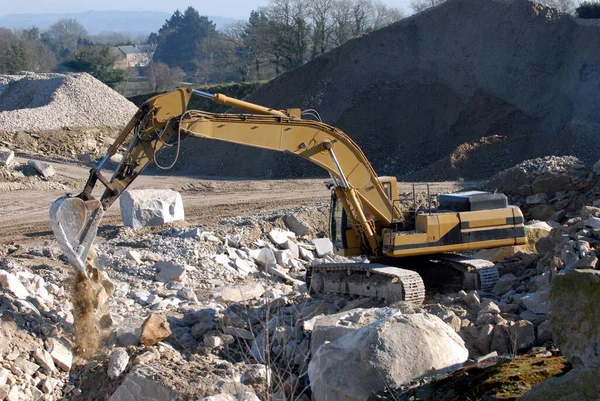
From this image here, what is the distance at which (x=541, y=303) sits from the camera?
9203 millimetres

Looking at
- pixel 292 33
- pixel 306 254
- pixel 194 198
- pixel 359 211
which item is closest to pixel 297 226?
pixel 306 254

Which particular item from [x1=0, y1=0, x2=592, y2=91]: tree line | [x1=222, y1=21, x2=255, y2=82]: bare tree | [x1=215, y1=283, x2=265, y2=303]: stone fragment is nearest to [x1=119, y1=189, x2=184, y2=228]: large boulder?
[x1=215, y1=283, x2=265, y2=303]: stone fragment

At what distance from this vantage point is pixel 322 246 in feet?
54.1

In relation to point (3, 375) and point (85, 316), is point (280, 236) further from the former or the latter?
point (3, 375)

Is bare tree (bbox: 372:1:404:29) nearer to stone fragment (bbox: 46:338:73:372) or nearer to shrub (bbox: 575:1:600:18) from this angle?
shrub (bbox: 575:1:600:18)

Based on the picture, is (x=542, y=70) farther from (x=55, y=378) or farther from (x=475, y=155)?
(x=55, y=378)

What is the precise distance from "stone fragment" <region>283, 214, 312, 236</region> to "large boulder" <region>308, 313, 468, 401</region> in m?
10.0

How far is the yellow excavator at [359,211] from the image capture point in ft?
30.6

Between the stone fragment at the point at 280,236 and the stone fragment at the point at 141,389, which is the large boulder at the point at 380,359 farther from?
the stone fragment at the point at 280,236

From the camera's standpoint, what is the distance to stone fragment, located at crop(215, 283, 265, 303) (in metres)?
12.3

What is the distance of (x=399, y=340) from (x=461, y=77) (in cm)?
2418

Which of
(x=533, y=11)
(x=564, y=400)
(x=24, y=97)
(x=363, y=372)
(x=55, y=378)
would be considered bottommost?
(x=55, y=378)

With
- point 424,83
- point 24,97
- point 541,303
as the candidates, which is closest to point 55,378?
point 541,303

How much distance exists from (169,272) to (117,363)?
15.9ft
